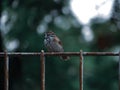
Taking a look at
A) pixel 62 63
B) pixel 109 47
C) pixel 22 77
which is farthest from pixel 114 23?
pixel 22 77

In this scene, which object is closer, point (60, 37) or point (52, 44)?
point (52, 44)

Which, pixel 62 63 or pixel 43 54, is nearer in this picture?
pixel 43 54

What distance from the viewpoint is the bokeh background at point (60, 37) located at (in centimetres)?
564

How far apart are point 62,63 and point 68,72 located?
0.49 feet

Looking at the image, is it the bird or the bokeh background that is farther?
the bokeh background

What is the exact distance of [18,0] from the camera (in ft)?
18.7

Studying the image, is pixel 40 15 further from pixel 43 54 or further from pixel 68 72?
pixel 43 54

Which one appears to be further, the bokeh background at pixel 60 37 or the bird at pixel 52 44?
the bokeh background at pixel 60 37

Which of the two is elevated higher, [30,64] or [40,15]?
[40,15]

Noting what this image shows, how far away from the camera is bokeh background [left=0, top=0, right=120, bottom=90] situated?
5.64 m

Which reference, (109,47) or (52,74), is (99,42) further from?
(52,74)

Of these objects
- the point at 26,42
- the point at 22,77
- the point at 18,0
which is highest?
the point at 18,0

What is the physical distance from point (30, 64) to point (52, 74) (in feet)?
0.81

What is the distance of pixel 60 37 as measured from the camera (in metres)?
5.68
